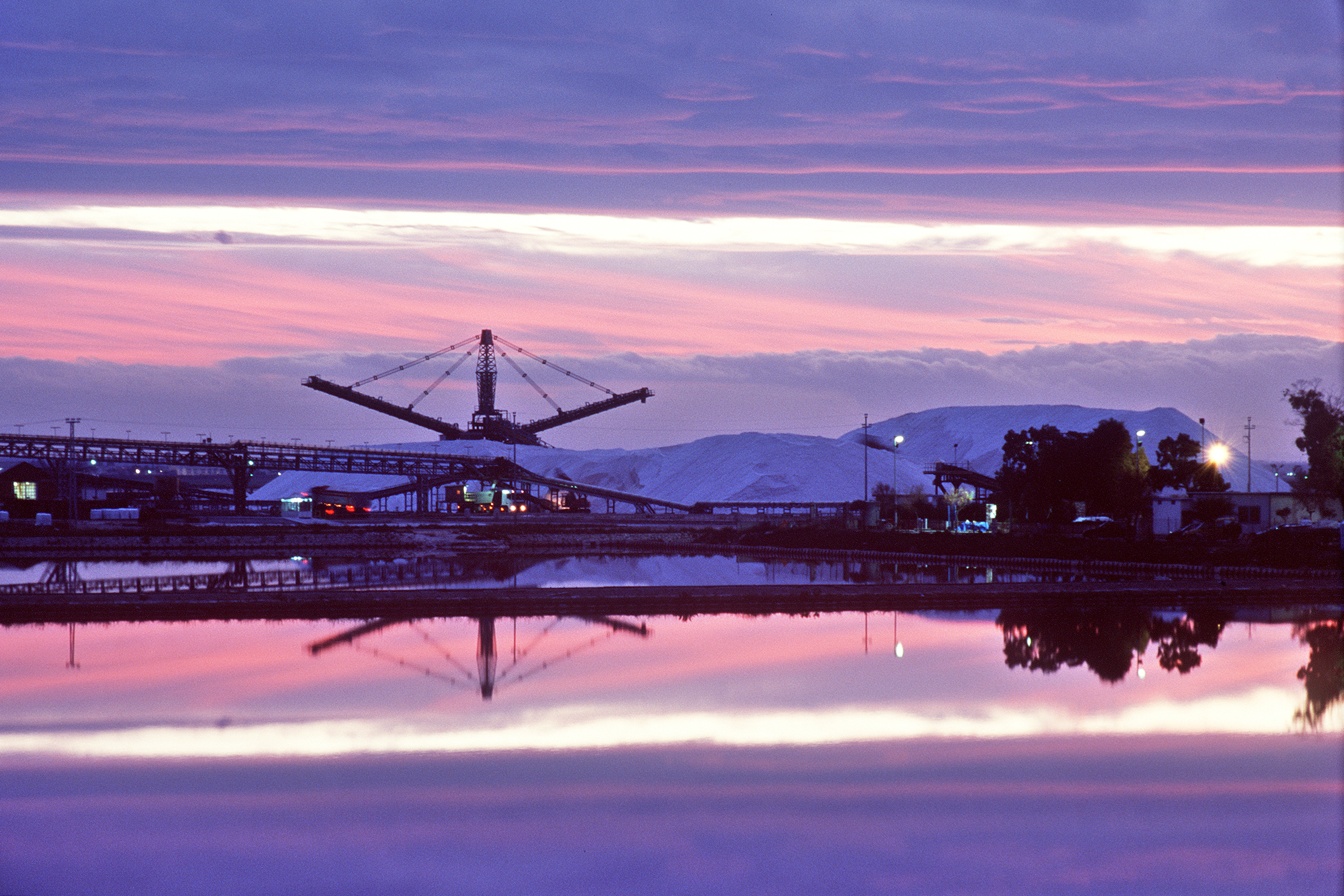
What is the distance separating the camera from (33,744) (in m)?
13.2

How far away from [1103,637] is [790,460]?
79.0m

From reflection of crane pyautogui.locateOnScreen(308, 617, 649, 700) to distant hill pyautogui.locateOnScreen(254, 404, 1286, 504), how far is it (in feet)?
191

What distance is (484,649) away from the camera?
20531mm

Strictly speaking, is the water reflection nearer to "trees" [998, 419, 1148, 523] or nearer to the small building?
the small building

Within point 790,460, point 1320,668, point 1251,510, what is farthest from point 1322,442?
point 790,460

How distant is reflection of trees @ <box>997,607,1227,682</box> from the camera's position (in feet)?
62.5

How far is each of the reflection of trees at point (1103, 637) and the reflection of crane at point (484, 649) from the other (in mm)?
6701

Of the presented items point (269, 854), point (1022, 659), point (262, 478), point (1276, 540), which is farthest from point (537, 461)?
point (269, 854)

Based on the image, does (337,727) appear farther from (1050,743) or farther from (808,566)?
(808,566)

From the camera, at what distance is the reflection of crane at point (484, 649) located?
1756cm

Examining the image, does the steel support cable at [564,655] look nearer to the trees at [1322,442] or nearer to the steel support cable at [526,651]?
the steel support cable at [526,651]

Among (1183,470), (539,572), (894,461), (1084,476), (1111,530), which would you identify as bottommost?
(539,572)

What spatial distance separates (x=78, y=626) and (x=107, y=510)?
165 ft

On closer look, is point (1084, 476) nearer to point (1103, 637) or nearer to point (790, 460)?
→ point (1103, 637)
